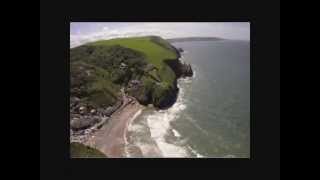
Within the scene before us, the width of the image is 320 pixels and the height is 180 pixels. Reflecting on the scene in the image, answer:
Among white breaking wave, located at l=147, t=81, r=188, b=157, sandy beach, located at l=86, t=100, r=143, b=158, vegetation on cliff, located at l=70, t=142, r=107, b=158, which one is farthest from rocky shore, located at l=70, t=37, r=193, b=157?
white breaking wave, located at l=147, t=81, r=188, b=157

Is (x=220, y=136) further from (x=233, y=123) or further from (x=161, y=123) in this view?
(x=161, y=123)

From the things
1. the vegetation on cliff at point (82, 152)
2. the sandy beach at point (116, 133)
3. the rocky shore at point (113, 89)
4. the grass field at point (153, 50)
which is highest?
the grass field at point (153, 50)

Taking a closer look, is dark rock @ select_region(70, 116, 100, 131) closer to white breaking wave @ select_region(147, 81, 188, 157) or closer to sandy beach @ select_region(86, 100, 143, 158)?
sandy beach @ select_region(86, 100, 143, 158)

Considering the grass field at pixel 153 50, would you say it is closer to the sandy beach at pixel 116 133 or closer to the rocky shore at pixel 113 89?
the rocky shore at pixel 113 89

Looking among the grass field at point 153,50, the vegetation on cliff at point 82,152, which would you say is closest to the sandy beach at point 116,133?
the vegetation on cliff at point 82,152

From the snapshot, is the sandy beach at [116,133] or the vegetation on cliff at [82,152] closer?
the vegetation on cliff at [82,152]

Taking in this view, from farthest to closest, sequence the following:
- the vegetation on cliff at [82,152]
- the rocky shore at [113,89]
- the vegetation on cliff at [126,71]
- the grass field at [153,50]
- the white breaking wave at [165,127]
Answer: the grass field at [153,50], the vegetation on cliff at [126,71], the rocky shore at [113,89], the white breaking wave at [165,127], the vegetation on cliff at [82,152]
